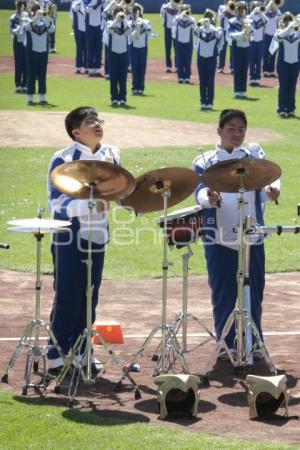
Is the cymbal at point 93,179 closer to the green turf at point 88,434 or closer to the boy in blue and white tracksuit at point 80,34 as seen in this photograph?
the green turf at point 88,434

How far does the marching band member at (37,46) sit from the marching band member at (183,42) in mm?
5860

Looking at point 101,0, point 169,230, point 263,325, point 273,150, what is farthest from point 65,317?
point 101,0

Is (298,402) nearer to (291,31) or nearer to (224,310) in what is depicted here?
(224,310)

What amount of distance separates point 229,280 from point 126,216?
22.7 ft

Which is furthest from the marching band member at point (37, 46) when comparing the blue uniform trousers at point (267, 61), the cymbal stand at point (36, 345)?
the cymbal stand at point (36, 345)

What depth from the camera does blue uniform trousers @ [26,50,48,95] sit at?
28.4 m

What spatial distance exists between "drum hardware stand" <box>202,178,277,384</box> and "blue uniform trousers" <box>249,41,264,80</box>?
24042 millimetres

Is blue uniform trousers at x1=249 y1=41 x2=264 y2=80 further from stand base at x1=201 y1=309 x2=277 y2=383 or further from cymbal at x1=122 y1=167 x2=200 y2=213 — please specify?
cymbal at x1=122 y1=167 x2=200 y2=213

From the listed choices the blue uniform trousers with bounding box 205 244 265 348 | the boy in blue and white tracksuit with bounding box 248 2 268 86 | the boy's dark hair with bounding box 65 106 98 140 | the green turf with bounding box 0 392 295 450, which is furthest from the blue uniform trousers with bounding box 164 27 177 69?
the green turf with bounding box 0 392 295 450

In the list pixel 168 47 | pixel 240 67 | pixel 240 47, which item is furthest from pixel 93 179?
pixel 168 47

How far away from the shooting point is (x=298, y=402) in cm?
934

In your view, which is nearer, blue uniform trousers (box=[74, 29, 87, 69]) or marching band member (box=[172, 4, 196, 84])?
marching band member (box=[172, 4, 196, 84])

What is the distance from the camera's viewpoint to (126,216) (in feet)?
57.2

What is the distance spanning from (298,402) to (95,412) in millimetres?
1453
